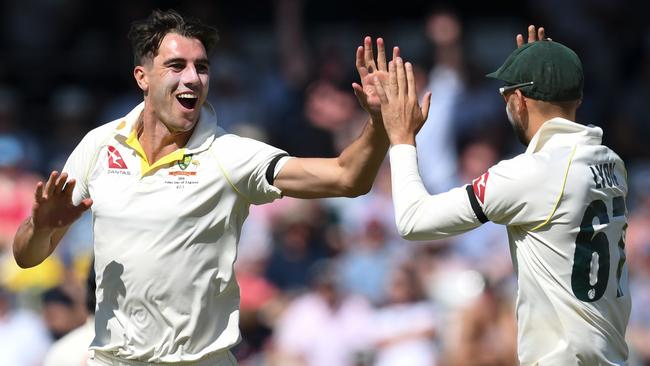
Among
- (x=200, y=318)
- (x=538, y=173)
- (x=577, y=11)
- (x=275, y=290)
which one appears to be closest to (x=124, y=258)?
(x=200, y=318)

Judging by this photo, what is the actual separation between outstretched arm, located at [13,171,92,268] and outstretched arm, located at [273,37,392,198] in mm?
905

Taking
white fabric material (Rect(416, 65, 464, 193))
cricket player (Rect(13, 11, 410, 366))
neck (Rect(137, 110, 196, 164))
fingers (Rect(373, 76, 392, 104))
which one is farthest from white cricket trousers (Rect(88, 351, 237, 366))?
white fabric material (Rect(416, 65, 464, 193))

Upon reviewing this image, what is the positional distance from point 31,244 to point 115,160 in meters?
0.56

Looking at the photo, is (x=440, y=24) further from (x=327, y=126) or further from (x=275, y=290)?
(x=275, y=290)

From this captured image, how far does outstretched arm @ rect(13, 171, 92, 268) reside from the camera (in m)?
5.76

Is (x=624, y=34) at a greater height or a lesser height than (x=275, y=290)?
greater

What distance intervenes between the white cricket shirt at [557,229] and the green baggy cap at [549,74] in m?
0.13

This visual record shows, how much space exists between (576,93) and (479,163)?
5.65 m

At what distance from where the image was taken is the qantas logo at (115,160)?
19.8ft

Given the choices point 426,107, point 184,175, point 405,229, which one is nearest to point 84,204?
point 184,175

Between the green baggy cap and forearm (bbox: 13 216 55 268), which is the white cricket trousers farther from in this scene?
the green baggy cap

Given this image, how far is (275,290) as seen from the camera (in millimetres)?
10953

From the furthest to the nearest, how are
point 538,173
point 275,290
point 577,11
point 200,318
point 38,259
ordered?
point 577,11 → point 275,290 → point 38,259 → point 200,318 → point 538,173

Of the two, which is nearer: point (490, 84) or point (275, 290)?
point (275, 290)
